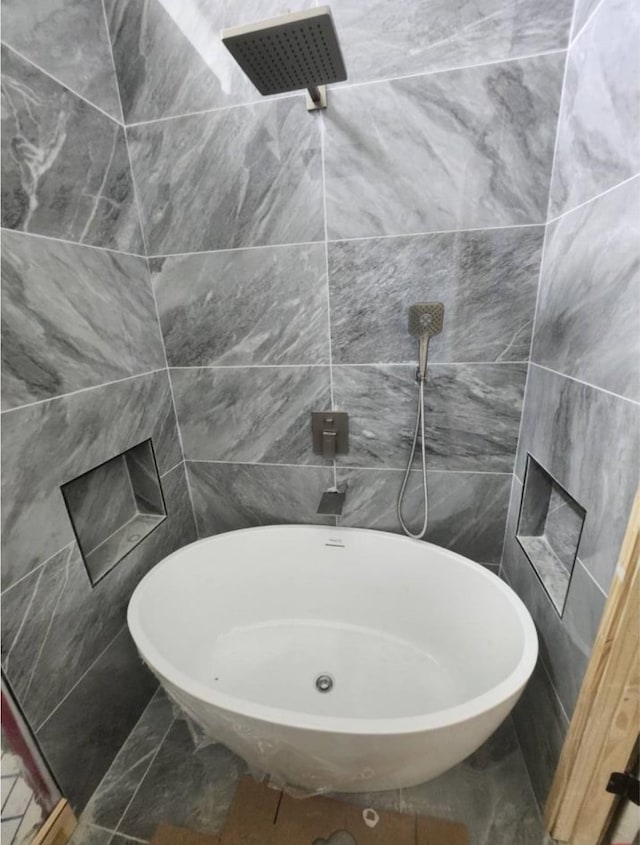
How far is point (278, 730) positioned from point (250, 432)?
3.23ft

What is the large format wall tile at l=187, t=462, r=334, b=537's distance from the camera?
1.56 metres

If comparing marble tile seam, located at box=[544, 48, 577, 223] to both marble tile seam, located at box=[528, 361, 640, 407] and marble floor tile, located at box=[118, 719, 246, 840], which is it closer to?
marble tile seam, located at box=[528, 361, 640, 407]

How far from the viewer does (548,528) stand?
128cm

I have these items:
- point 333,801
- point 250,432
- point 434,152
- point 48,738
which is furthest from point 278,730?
point 434,152

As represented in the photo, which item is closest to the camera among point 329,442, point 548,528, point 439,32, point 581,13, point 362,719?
point 362,719

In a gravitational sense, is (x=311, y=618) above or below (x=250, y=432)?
below

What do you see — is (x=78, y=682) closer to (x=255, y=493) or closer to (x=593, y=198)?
(x=255, y=493)

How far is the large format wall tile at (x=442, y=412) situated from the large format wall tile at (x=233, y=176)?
56 cm

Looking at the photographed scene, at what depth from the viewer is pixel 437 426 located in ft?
4.46

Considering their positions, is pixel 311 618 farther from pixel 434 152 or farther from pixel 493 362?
pixel 434 152

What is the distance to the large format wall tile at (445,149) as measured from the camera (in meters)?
1.04

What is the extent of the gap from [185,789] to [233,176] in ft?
6.73

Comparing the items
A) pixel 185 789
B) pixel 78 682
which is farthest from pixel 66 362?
pixel 185 789

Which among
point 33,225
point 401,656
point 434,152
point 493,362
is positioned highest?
point 434,152
